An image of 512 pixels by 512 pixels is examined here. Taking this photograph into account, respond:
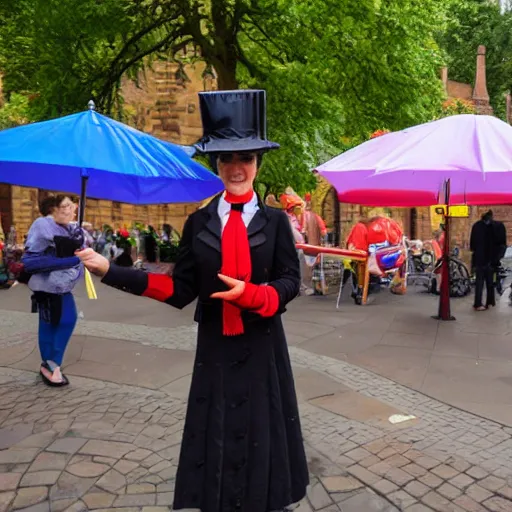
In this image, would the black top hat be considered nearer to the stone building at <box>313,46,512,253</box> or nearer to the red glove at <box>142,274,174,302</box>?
the red glove at <box>142,274,174,302</box>

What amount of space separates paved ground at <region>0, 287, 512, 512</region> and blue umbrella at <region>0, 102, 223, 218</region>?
1692 millimetres

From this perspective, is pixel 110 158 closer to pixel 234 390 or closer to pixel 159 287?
pixel 159 287

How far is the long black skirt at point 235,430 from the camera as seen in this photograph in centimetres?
259

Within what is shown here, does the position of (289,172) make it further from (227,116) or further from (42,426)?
(227,116)

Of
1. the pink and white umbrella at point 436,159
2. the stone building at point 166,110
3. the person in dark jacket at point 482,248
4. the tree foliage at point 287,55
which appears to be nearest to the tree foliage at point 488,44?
the stone building at point 166,110

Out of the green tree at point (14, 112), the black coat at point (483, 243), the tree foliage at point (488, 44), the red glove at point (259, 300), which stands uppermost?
the tree foliage at point (488, 44)

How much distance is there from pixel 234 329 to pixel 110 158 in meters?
1.62

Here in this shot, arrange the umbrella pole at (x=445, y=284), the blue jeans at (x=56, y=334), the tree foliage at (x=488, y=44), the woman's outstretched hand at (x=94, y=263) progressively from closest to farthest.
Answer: the woman's outstretched hand at (x=94, y=263) < the blue jeans at (x=56, y=334) < the umbrella pole at (x=445, y=284) < the tree foliage at (x=488, y=44)

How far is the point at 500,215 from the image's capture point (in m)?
30.4

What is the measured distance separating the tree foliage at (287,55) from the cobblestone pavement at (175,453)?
25.9 feet

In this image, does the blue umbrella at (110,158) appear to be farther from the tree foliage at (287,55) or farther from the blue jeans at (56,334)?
the tree foliage at (287,55)

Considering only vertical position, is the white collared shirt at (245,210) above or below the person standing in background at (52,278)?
above

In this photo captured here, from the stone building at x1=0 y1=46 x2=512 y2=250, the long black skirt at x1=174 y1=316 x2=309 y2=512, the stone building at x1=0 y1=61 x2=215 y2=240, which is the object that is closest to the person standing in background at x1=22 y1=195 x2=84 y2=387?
the long black skirt at x1=174 y1=316 x2=309 y2=512

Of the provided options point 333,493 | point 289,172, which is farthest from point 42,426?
point 289,172
